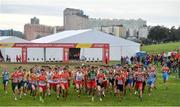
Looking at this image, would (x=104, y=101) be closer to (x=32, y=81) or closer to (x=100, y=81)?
(x=100, y=81)

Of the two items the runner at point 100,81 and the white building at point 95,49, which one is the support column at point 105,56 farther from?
the runner at point 100,81

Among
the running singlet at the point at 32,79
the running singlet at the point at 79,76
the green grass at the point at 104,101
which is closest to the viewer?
the green grass at the point at 104,101

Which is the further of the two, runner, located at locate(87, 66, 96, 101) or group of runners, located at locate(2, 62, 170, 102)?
runner, located at locate(87, 66, 96, 101)

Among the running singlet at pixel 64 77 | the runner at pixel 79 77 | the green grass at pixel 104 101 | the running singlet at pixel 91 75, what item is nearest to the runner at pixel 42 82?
the green grass at pixel 104 101

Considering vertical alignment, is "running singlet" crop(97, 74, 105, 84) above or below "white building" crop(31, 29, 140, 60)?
below

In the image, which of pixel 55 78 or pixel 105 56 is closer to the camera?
pixel 55 78

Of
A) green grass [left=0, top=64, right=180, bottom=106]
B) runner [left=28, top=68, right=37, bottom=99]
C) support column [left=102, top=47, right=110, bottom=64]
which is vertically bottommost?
green grass [left=0, top=64, right=180, bottom=106]

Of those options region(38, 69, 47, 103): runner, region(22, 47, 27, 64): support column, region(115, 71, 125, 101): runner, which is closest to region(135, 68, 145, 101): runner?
region(115, 71, 125, 101): runner

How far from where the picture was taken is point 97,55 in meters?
74.4

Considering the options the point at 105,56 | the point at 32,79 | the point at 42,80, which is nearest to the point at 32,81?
the point at 32,79

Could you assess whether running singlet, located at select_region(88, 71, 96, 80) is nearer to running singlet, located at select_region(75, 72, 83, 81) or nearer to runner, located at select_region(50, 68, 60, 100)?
running singlet, located at select_region(75, 72, 83, 81)

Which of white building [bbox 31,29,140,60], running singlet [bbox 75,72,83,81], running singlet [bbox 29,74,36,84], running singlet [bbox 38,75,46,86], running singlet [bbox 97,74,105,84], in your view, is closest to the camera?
running singlet [bbox 38,75,46,86]

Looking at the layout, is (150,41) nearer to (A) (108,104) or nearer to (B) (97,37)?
(B) (97,37)

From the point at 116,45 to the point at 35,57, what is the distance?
13.1 metres
